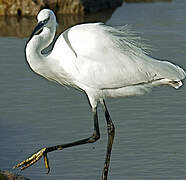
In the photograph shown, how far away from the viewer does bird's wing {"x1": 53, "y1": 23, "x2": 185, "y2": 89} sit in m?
7.43

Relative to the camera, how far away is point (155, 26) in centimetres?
1345

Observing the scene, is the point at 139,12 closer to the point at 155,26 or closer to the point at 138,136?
the point at 155,26

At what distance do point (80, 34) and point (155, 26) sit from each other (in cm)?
621

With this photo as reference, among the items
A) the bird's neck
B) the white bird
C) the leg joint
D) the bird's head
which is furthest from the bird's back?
the leg joint

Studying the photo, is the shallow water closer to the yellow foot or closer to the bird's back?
the yellow foot

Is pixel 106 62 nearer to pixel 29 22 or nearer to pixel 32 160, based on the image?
pixel 32 160

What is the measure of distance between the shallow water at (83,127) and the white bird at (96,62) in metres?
0.51

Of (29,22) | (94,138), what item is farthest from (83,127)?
(29,22)

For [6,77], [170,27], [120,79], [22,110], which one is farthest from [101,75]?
[170,27]

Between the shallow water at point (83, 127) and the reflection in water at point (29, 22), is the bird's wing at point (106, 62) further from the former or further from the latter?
the reflection in water at point (29, 22)

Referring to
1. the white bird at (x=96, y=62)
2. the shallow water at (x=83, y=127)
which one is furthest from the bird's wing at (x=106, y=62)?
the shallow water at (x=83, y=127)

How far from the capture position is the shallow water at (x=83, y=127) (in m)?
8.04

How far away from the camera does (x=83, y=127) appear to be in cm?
916

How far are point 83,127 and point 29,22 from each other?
5450mm
